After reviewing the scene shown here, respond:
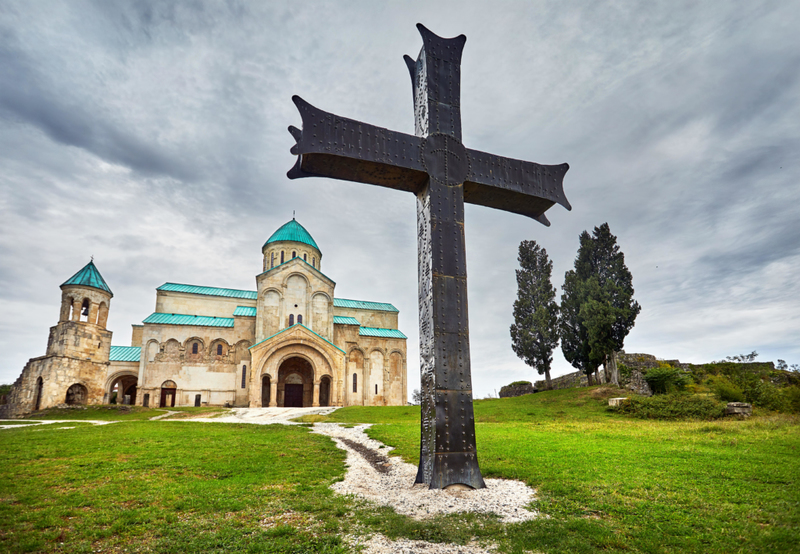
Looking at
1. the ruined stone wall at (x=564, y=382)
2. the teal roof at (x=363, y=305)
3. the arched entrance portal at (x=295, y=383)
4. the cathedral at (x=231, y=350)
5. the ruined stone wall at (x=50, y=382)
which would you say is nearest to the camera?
the ruined stone wall at (x=50, y=382)

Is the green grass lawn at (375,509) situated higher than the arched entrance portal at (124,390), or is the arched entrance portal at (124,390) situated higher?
the arched entrance portal at (124,390)

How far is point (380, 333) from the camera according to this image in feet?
133

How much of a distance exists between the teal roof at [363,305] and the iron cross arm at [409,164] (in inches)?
1410

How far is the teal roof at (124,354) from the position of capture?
3584 centimetres

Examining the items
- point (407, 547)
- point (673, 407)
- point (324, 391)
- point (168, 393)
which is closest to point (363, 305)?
point (324, 391)

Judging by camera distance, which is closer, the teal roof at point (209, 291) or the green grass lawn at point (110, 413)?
the green grass lawn at point (110, 413)

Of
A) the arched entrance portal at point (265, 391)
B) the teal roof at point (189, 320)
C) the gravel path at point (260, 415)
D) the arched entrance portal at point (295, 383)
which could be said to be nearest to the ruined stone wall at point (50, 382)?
the teal roof at point (189, 320)

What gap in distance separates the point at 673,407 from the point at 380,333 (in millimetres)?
26800

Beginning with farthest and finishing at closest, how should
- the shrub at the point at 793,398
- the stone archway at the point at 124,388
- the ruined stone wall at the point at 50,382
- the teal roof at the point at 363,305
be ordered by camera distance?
the teal roof at the point at 363,305 < the stone archway at the point at 124,388 < the ruined stone wall at the point at 50,382 < the shrub at the point at 793,398

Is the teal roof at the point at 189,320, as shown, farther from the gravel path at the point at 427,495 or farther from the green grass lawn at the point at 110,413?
the gravel path at the point at 427,495

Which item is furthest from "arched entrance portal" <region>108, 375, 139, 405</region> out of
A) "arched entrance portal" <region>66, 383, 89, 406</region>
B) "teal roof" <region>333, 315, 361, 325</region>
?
"teal roof" <region>333, 315, 361, 325</region>

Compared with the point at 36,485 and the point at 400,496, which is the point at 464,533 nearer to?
the point at 400,496

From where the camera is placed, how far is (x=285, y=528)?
470cm

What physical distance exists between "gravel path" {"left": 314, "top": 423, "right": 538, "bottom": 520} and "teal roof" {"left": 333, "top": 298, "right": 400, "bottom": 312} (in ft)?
114
